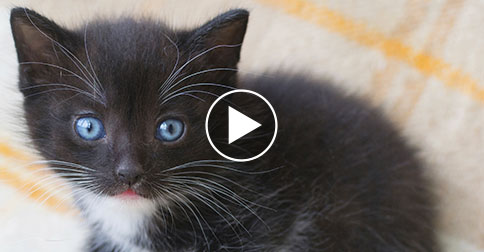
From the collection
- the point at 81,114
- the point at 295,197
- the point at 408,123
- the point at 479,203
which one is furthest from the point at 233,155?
the point at 479,203

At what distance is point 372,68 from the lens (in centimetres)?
189

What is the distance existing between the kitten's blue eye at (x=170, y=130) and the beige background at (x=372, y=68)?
40 centimetres

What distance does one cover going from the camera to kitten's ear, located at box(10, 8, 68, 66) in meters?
1.28

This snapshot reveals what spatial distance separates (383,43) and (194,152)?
84 centimetres

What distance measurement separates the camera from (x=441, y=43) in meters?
1.87

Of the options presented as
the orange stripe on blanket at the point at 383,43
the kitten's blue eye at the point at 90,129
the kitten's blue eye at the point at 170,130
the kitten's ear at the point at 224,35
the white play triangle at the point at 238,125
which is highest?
the orange stripe on blanket at the point at 383,43

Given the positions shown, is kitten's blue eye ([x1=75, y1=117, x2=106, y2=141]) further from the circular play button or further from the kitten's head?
the circular play button

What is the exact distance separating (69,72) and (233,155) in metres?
0.39

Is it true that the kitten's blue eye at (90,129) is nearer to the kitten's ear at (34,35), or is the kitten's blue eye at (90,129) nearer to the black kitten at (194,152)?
the black kitten at (194,152)

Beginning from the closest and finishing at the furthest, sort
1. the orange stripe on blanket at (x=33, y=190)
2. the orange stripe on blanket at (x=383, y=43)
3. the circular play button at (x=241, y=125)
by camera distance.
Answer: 1. the circular play button at (x=241, y=125)
2. the orange stripe on blanket at (x=33, y=190)
3. the orange stripe on blanket at (x=383, y=43)

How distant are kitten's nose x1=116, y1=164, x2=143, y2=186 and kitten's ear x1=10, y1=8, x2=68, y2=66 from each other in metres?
0.31

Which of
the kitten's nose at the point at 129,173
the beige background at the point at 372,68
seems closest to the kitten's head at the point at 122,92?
the kitten's nose at the point at 129,173

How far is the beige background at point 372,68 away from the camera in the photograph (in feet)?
5.60

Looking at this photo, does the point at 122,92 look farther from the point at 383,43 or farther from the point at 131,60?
the point at 383,43
